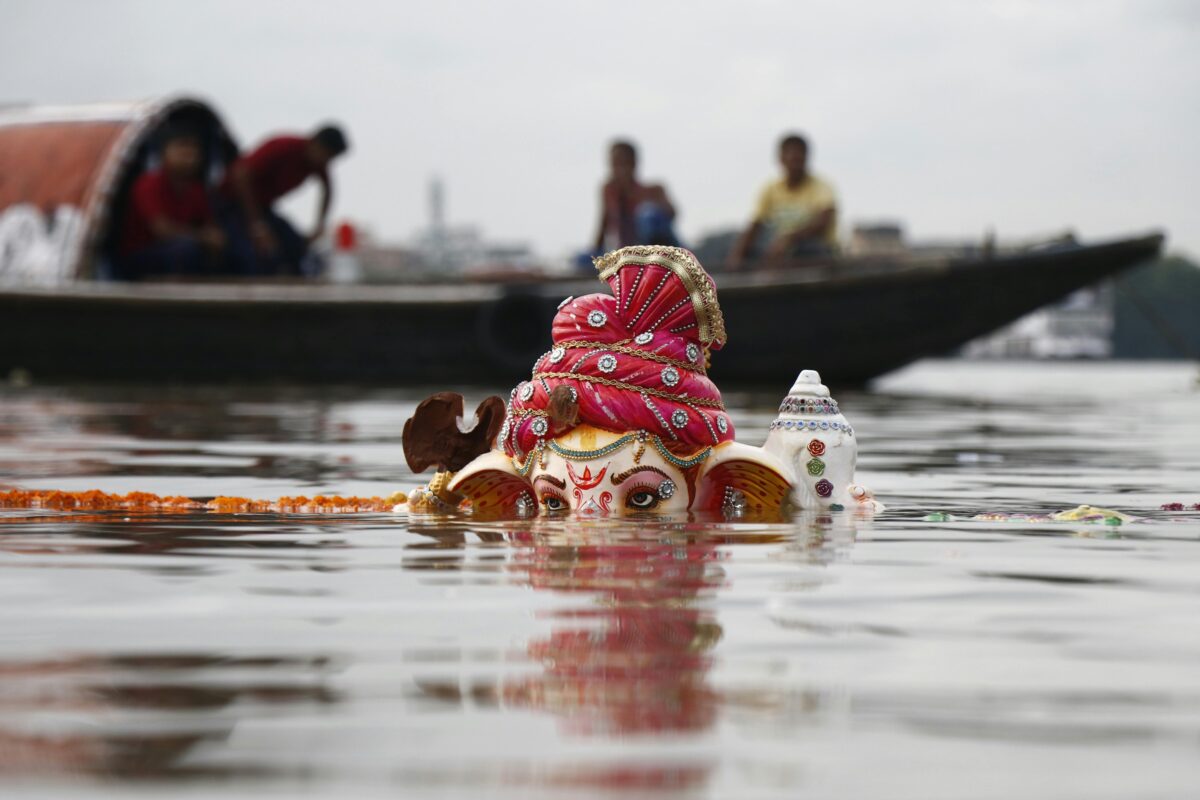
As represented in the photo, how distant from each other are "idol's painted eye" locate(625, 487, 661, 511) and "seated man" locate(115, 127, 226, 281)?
12536 millimetres

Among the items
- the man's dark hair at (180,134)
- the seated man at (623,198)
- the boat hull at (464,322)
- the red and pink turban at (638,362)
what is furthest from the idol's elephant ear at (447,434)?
the man's dark hair at (180,134)

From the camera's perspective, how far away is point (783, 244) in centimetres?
1677

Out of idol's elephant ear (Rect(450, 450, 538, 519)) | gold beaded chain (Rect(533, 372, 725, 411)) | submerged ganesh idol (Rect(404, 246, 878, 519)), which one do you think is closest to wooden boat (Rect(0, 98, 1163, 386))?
idol's elephant ear (Rect(450, 450, 538, 519))

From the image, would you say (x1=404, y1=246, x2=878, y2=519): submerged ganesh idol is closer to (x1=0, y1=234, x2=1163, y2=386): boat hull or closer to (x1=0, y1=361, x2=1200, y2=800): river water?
(x1=0, y1=361, x2=1200, y2=800): river water

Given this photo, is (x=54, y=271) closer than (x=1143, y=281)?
Yes

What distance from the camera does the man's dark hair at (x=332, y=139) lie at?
17.3 metres

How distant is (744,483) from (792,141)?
10336mm

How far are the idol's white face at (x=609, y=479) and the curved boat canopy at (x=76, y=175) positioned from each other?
13278mm

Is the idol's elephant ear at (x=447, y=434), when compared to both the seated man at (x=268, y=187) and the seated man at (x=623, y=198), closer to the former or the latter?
the seated man at (x=623, y=198)

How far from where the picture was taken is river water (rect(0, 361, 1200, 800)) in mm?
2385

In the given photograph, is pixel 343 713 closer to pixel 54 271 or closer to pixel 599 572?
pixel 599 572

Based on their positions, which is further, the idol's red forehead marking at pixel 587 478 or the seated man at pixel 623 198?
the seated man at pixel 623 198

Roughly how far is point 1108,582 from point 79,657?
207 centimetres

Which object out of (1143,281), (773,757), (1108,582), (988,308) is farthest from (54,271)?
(1143,281)
